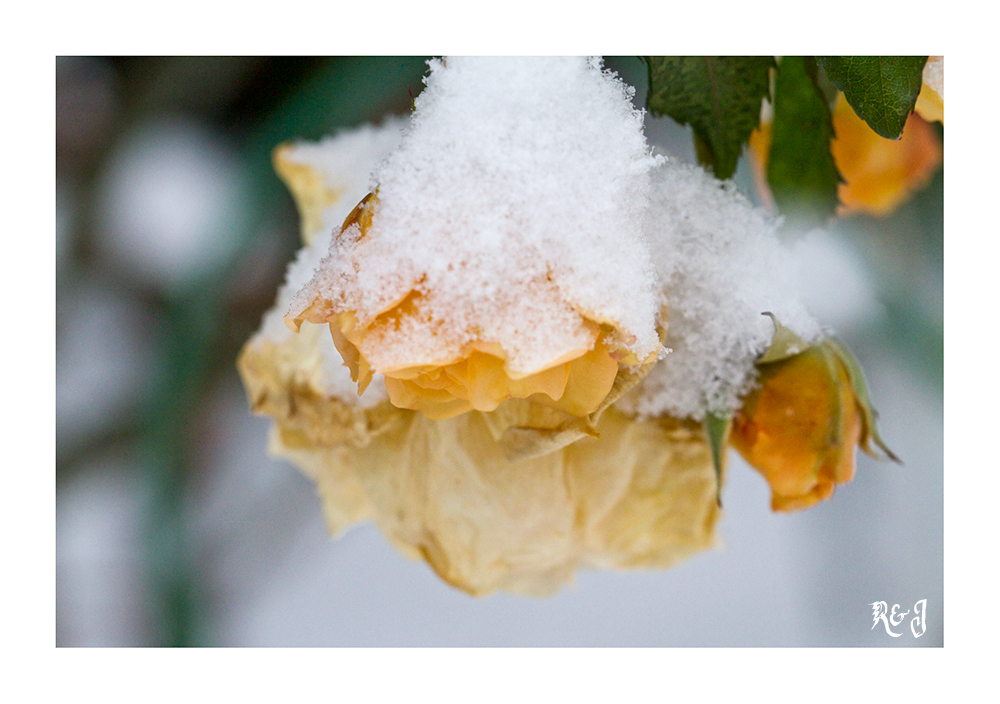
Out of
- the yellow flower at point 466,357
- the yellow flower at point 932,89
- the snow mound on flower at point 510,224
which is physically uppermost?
the yellow flower at point 932,89

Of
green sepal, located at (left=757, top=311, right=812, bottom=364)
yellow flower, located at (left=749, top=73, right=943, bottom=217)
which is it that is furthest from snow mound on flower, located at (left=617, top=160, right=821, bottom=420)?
yellow flower, located at (left=749, top=73, right=943, bottom=217)

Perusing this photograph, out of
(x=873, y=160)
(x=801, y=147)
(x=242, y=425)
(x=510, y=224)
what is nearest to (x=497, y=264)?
(x=510, y=224)

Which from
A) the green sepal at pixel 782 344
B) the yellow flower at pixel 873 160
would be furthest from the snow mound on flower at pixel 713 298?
the yellow flower at pixel 873 160

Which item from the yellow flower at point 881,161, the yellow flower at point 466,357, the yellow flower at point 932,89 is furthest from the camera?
the yellow flower at point 881,161

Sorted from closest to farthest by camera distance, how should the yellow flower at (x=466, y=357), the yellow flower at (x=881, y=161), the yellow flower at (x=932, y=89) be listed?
1. the yellow flower at (x=466, y=357)
2. the yellow flower at (x=932, y=89)
3. the yellow flower at (x=881, y=161)

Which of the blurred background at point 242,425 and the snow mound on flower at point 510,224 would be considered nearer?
the snow mound on flower at point 510,224

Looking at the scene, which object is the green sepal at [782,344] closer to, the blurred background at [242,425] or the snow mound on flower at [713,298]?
the snow mound on flower at [713,298]
